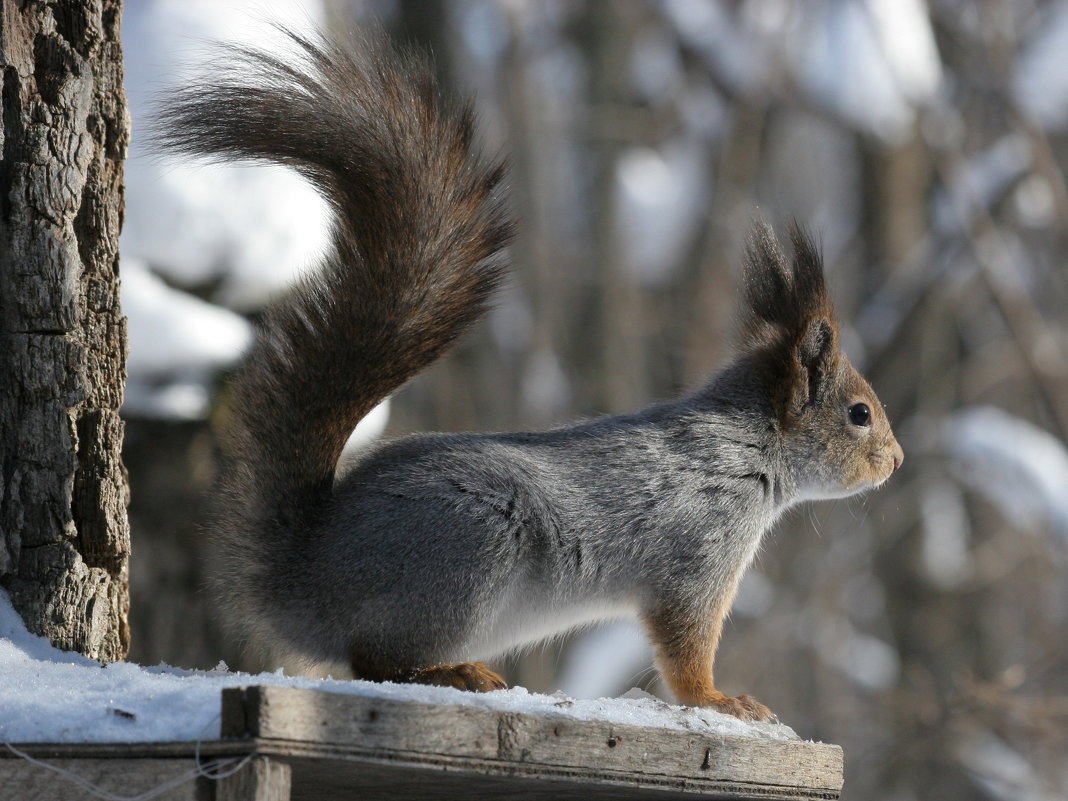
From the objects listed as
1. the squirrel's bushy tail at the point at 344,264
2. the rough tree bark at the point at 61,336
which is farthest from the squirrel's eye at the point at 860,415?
the rough tree bark at the point at 61,336

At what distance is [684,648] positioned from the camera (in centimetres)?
195

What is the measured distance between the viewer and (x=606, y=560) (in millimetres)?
1869

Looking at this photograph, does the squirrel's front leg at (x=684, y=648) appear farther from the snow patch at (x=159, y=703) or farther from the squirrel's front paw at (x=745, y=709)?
the snow patch at (x=159, y=703)

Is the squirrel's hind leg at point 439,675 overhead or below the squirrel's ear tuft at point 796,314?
below

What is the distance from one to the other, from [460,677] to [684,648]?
0.47m

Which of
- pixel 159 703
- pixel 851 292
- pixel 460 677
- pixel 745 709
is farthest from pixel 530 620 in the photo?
pixel 851 292

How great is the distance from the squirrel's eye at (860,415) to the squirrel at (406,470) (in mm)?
323

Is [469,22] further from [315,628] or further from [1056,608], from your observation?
[315,628]

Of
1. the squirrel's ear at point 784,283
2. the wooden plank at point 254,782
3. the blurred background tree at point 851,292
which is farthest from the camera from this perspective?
the blurred background tree at point 851,292

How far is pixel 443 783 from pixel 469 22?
517cm

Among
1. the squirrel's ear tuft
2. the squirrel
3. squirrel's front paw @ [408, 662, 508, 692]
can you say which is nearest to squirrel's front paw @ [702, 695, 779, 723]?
the squirrel

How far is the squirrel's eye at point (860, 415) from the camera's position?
7.43 ft

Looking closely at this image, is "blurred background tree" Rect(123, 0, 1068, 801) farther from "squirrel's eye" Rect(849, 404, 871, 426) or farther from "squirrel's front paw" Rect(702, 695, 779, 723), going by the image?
"squirrel's front paw" Rect(702, 695, 779, 723)

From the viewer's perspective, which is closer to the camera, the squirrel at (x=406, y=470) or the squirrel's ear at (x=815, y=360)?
the squirrel at (x=406, y=470)
